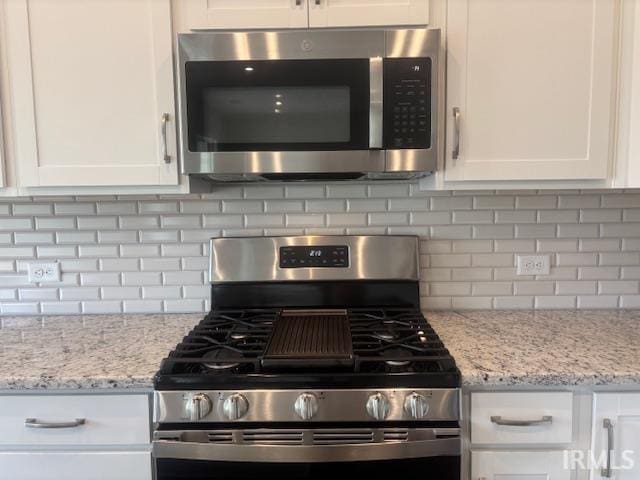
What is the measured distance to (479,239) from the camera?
5.99 ft

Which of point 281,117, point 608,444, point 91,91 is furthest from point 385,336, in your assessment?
point 91,91

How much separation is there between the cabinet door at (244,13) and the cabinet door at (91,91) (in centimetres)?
9

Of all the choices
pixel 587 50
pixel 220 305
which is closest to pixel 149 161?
pixel 220 305

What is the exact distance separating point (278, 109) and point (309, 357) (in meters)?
0.74

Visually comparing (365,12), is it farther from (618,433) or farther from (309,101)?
(618,433)

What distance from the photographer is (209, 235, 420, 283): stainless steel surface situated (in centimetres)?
177

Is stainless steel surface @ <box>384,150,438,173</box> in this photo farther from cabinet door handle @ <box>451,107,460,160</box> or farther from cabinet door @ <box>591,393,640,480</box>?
cabinet door @ <box>591,393,640,480</box>

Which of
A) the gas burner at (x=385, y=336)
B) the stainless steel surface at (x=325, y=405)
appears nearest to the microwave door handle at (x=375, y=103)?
the gas burner at (x=385, y=336)

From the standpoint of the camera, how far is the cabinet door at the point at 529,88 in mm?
1442

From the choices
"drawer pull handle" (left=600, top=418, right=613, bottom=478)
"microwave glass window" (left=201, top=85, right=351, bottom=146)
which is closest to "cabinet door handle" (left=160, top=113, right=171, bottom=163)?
"microwave glass window" (left=201, top=85, right=351, bottom=146)

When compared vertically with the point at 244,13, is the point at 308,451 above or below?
below

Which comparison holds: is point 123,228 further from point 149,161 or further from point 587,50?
point 587,50

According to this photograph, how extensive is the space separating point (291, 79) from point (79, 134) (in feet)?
2.26

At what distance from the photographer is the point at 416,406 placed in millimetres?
1163
